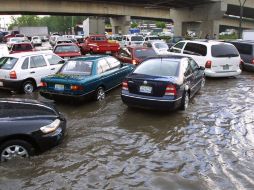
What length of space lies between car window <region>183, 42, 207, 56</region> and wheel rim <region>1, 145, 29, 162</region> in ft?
33.4

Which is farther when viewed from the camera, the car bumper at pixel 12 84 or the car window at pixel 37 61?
the car window at pixel 37 61

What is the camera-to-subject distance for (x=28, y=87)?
40.2 ft

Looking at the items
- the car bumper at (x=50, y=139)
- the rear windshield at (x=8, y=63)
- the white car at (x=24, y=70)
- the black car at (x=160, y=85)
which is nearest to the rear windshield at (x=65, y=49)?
the white car at (x=24, y=70)

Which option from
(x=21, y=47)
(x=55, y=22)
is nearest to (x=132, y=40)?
(x=21, y=47)

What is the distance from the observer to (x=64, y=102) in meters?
10.8

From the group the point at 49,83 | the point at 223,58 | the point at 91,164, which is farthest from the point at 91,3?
the point at 91,164

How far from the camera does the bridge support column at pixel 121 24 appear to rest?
59.2m

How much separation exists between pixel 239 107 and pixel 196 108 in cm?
133

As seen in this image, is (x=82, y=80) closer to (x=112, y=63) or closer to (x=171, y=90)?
(x=112, y=63)

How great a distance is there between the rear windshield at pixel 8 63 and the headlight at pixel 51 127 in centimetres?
623

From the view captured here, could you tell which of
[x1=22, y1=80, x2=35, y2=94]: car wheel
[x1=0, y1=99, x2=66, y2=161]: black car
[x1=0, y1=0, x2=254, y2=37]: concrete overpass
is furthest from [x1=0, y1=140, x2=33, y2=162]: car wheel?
[x1=0, y1=0, x2=254, y2=37]: concrete overpass

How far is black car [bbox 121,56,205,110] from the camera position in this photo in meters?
8.74

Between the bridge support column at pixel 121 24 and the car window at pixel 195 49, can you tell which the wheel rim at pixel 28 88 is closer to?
the car window at pixel 195 49

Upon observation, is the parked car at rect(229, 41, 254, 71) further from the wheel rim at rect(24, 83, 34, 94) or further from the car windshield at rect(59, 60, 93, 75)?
the wheel rim at rect(24, 83, 34, 94)
